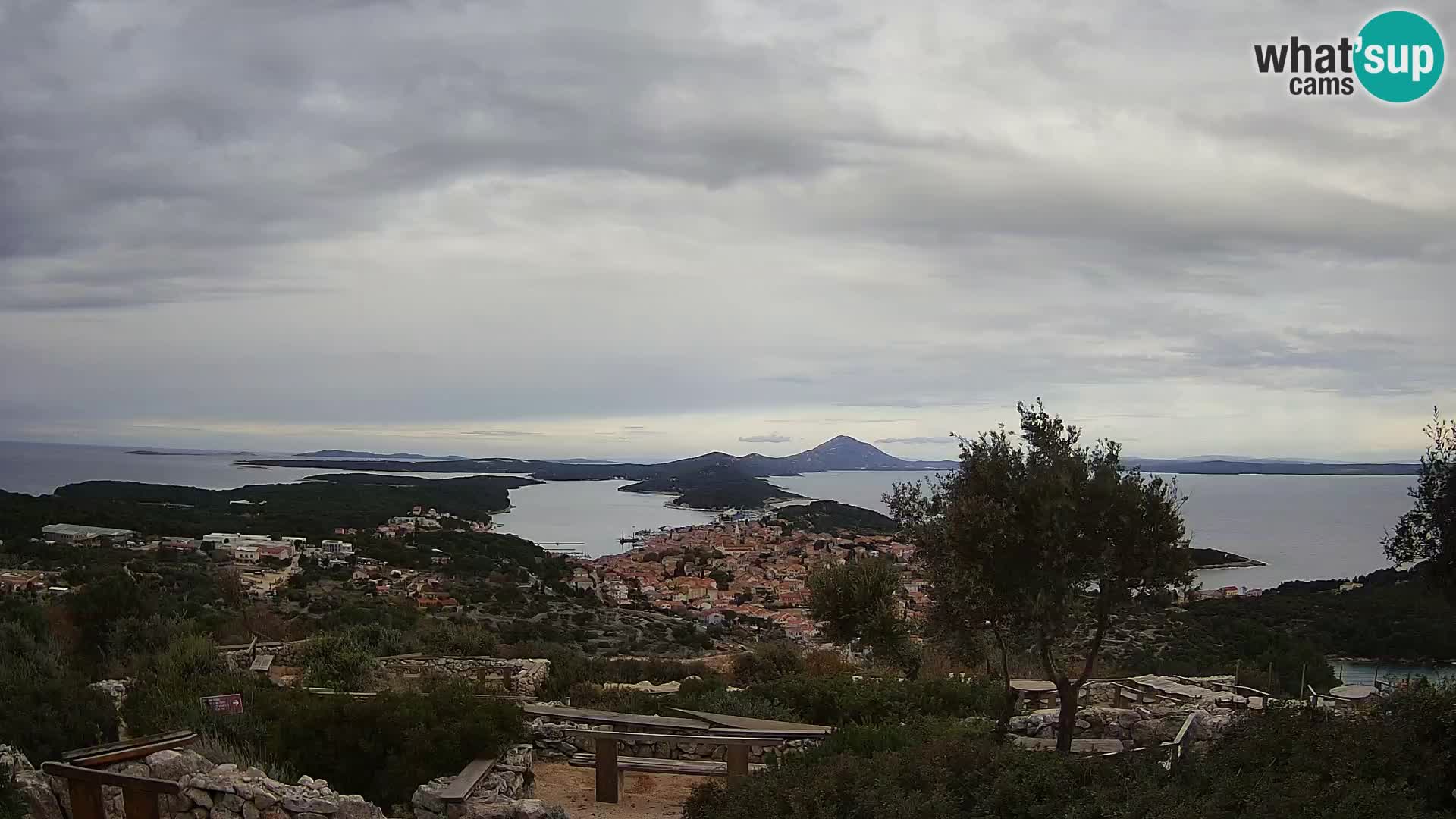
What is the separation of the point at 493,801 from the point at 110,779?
2484mm

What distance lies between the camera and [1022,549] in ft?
25.6

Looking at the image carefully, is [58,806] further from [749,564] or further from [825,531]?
[825,531]

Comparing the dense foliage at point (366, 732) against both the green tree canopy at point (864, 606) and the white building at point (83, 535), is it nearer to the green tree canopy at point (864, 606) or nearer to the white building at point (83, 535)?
the green tree canopy at point (864, 606)

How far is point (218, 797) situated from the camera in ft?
21.2

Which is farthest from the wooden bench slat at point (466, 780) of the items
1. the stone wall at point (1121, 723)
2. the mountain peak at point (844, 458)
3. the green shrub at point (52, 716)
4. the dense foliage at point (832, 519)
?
the mountain peak at point (844, 458)

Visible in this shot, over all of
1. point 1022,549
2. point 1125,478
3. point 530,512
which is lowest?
point 530,512

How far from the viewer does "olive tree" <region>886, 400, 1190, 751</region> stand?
7613mm

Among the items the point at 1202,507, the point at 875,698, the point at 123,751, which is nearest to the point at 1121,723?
the point at 875,698

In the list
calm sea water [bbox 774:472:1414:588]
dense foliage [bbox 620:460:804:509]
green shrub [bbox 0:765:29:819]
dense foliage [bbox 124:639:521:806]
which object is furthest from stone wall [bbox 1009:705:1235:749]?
dense foliage [bbox 620:460:804:509]

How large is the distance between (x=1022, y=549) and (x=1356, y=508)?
74218 mm

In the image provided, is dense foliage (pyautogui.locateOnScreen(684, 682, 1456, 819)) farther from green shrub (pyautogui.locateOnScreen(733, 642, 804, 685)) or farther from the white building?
the white building

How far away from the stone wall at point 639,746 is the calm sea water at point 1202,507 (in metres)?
4.42

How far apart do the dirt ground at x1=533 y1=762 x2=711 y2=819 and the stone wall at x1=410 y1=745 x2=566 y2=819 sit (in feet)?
1.51

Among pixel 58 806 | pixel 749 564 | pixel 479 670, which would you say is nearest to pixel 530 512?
pixel 749 564
